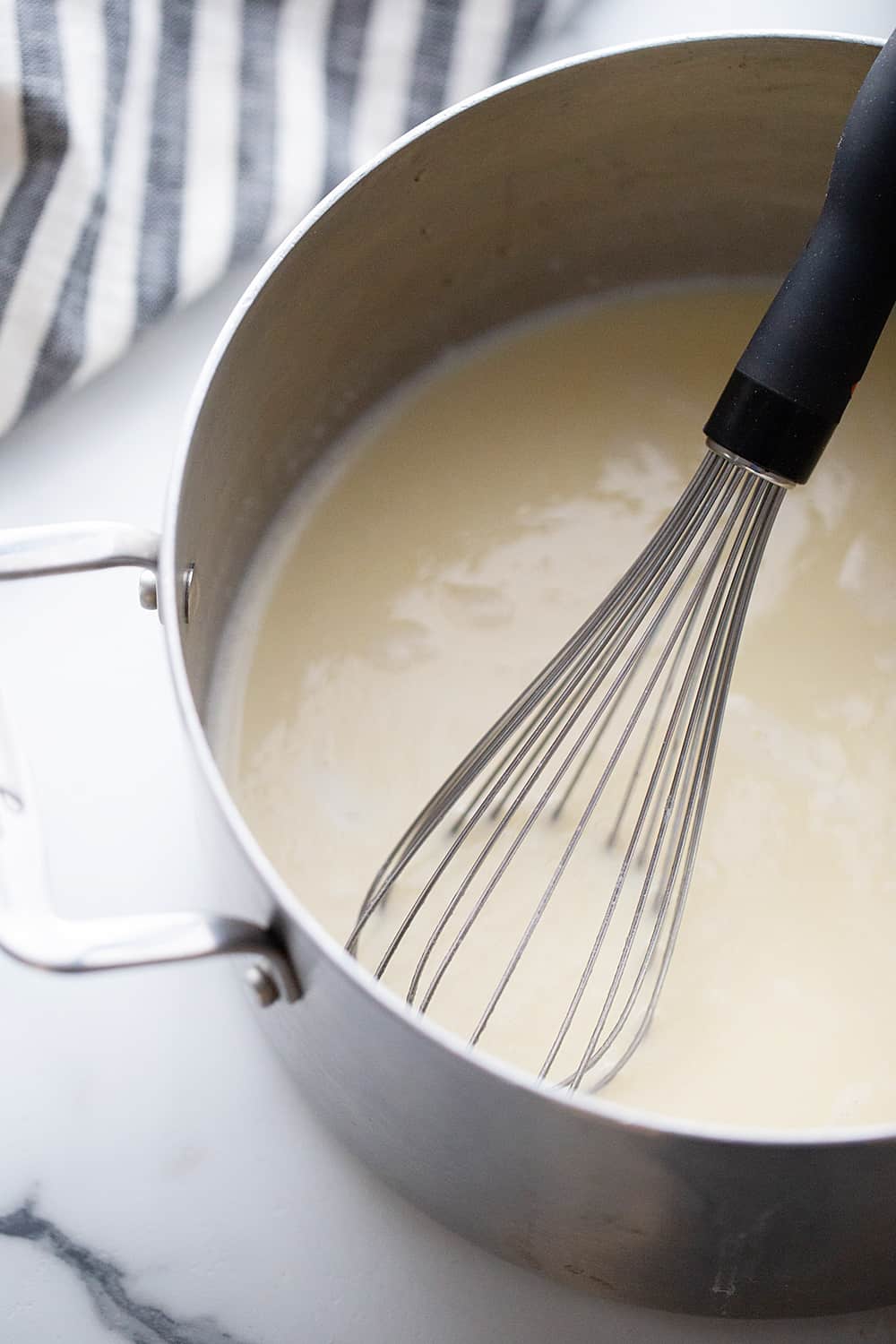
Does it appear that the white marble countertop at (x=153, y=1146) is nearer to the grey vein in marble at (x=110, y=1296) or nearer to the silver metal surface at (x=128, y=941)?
the grey vein in marble at (x=110, y=1296)

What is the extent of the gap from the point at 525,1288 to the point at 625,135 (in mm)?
466

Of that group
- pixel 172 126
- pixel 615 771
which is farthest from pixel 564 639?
pixel 172 126

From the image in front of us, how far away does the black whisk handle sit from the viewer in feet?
1.41

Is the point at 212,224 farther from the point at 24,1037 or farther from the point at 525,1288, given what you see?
the point at 525,1288

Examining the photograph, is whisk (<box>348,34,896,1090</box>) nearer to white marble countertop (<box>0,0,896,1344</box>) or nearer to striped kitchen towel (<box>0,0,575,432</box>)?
white marble countertop (<box>0,0,896,1344</box>)

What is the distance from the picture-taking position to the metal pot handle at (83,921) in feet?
1.31

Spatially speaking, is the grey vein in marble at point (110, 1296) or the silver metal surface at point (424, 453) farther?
the grey vein in marble at point (110, 1296)

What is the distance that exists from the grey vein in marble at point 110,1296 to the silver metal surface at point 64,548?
0.86ft

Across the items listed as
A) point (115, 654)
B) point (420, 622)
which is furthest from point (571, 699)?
point (115, 654)

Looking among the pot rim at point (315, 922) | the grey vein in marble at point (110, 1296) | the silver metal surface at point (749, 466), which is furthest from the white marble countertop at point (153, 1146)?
the silver metal surface at point (749, 466)

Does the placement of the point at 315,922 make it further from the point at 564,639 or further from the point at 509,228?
the point at 509,228

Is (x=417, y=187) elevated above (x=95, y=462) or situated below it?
above

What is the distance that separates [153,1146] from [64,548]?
0.25 metres

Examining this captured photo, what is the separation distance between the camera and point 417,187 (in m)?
0.59
